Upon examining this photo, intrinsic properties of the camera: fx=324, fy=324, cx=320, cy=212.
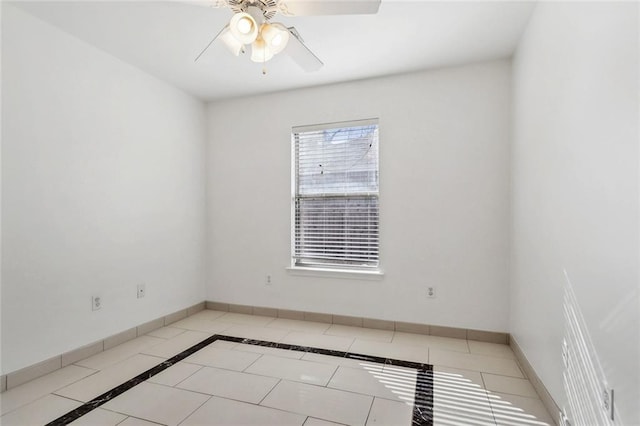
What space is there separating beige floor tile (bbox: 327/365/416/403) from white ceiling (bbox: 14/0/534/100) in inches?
99.4

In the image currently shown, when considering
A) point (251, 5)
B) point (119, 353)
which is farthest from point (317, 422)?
point (251, 5)

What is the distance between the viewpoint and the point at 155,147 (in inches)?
129

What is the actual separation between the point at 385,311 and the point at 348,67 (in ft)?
7.84

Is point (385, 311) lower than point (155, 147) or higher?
lower

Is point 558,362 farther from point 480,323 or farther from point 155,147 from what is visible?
point 155,147

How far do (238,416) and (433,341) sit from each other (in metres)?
1.85

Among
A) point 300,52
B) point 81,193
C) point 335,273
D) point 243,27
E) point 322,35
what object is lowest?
point 335,273

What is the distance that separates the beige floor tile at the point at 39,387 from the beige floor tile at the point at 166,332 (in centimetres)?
71

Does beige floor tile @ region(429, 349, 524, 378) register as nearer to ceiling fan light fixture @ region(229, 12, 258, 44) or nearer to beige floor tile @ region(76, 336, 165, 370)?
beige floor tile @ region(76, 336, 165, 370)

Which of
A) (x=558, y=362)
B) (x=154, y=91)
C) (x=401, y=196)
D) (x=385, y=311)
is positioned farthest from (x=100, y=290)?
(x=558, y=362)

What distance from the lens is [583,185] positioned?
1.47 metres

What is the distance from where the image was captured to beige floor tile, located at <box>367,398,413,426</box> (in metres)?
1.77

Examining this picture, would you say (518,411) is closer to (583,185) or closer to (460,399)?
(460,399)

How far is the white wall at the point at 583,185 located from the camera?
1.14 m
